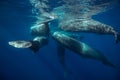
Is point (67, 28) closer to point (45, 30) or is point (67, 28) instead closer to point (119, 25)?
point (45, 30)

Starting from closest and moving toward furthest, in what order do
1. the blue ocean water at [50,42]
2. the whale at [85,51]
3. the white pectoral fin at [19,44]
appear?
the white pectoral fin at [19,44] < the whale at [85,51] < the blue ocean water at [50,42]

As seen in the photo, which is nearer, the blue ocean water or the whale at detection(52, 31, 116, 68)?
the whale at detection(52, 31, 116, 68)

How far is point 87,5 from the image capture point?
62.9ft

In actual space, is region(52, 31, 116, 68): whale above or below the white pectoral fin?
below

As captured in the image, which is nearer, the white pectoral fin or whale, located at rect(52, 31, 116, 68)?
the white pectoral fin

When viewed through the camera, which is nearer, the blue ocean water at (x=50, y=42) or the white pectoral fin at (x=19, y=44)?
the white pectoral fin at (x=19, y=44)

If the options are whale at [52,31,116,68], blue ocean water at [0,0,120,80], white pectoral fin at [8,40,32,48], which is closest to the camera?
white pectoral fin at [8,40,32,48]

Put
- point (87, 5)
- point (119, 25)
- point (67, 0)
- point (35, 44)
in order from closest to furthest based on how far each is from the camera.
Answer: point (35, 44) → point (67, 0) → point (87, 5) → point (119, 25)

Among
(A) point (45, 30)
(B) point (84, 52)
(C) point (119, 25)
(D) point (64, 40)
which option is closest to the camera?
(B) point (84, 52)

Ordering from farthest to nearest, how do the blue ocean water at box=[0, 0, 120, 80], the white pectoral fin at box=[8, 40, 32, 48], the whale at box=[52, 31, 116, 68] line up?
1. the blue ocean water at box=[0, 0, 120, 80]
2. the whale at box=[52, 31, 116, 68]
3. the white pectoral fin at box=[8, 40, 32, 48]

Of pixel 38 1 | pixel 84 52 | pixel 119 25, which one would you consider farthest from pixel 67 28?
pixel 119 25

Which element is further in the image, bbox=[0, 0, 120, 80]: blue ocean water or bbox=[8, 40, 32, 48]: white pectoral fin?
bbox=[0, 0, 120, 80]: blue ocean water

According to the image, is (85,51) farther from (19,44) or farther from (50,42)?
(50,42)

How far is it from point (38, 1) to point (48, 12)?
409cm
